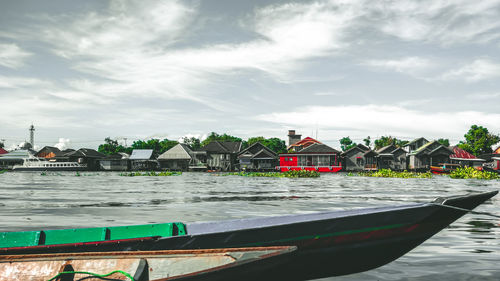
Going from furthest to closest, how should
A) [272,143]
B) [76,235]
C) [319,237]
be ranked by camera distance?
1. [272,143]
2. [76,235]
3. [319,237]

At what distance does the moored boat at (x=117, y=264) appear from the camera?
3.46 metres

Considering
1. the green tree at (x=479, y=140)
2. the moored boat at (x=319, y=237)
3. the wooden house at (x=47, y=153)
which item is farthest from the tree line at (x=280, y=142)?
the moored boat at (x=319, y=237)

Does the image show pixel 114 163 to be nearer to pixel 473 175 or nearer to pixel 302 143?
pixel 302 143

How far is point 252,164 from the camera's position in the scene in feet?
202

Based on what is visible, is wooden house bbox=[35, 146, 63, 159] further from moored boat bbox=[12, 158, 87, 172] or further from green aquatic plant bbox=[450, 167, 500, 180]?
green aquatic plant bbox=[450, 167, 500, 180]

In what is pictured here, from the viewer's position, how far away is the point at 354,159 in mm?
58562

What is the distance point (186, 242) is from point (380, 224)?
2.22m

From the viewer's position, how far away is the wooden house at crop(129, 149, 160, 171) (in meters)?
77.4

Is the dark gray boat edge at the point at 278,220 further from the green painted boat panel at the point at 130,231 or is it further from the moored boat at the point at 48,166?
the moored boat at the point at 48,166

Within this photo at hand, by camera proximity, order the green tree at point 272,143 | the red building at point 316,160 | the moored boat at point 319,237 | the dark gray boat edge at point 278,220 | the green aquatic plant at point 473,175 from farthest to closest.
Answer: the green tree at point 272,143
the red building at point 316,160
the green aquatic plant at point 473,175
the dark gray boat edge at point 278,220
the moored boat at point 319,237

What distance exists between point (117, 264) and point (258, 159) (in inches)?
2245

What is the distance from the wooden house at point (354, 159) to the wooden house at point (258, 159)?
1140 cm

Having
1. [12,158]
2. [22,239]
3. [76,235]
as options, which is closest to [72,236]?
[76,235]

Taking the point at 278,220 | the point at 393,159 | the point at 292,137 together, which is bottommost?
the point at 278,220
